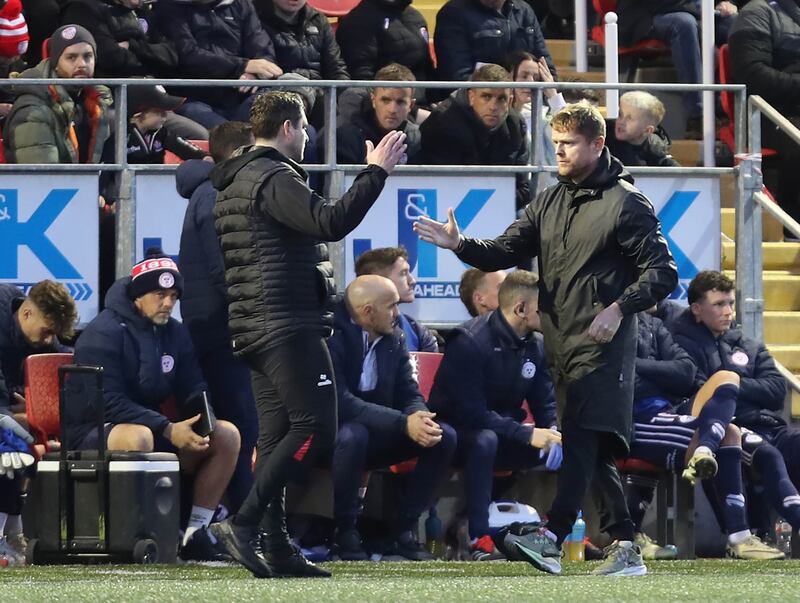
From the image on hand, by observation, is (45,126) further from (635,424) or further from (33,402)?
(635,424)

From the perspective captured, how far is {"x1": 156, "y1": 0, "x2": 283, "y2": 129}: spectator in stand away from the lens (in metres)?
12.1

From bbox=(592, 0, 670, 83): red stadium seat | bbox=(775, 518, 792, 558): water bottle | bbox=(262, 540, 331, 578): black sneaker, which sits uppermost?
bbox=(592, 0, 670, 83): red stadium seat

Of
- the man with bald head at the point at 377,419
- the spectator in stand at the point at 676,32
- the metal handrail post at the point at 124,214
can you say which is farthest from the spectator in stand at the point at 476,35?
the man with bald head at the point at 377,419

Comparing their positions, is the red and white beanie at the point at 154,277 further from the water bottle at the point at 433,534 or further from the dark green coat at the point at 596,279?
the dark green coat at the point at 596,279

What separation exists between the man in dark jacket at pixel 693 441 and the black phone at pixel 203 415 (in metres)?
2.36

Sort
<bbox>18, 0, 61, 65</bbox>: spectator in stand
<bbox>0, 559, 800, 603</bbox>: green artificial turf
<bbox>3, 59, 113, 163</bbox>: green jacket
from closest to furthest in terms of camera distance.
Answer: <bbox>0, 559, 800, 603</bbox>: green artificial turf → <bbox>3, 59, 113, 163</bbox>: green jacket → <bbox>18, 0, 61, 65</bbox>: spectator in stand

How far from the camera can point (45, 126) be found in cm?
1081

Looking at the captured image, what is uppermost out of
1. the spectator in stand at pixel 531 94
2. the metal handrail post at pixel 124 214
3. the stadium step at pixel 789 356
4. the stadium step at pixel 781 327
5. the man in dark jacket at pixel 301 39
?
the man in dark jacket at pixel 301 39

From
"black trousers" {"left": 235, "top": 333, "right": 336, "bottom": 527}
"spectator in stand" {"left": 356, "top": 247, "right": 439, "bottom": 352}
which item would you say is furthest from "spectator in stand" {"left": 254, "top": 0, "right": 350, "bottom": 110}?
"black trousers" {"left": 235, "top": 333, "right": 336, "bottom": 527}

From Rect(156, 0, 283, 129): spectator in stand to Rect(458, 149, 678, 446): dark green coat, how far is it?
4.15 meters

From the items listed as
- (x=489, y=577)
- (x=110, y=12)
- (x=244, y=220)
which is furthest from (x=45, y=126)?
(x=489, y=577)

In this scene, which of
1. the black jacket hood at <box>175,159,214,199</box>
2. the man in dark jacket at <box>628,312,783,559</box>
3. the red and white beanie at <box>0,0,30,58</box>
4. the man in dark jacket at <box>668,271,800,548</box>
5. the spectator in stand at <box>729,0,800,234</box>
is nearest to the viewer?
the black jacket hood at <box>175,159,214,199</box>

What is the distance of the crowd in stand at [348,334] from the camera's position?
10008 millimetres

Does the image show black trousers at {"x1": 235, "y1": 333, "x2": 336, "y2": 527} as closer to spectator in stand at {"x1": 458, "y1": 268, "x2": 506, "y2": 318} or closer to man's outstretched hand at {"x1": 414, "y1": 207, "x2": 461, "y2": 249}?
man's outstretched hand at {"x1": 414, "y1": 207, "x2": 461, "y2": 249}
